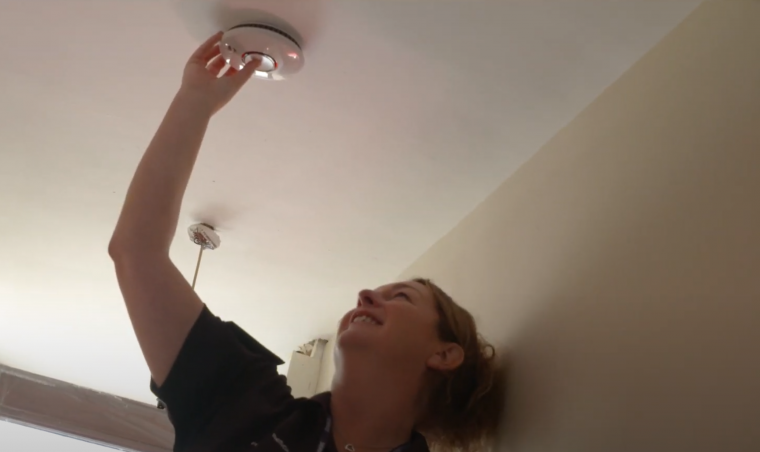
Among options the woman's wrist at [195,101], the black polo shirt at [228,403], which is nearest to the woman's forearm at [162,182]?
the woman's wrist at [195,101]

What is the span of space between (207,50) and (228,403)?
529 millimetres

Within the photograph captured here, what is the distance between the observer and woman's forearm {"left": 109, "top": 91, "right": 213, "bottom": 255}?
31.7 inches

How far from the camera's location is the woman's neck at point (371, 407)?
91 centimetres

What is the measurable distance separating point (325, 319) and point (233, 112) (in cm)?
110

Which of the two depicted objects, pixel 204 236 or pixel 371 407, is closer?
pixel 371 407

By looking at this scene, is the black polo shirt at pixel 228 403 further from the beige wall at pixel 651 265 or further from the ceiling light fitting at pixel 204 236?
the ceiling light fitting at pixel 204 236

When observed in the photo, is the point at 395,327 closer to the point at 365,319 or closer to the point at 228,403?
the point at 365,319

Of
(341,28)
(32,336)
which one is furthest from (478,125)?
(32,336)

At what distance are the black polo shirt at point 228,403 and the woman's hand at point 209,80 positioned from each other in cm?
32

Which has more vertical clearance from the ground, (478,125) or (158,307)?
(478,125)

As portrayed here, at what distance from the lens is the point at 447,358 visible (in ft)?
3.14

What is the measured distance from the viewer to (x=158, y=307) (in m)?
0.80

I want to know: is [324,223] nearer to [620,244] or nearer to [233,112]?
[233,112]

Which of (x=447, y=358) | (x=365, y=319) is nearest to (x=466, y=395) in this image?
(x=447, y=358)
